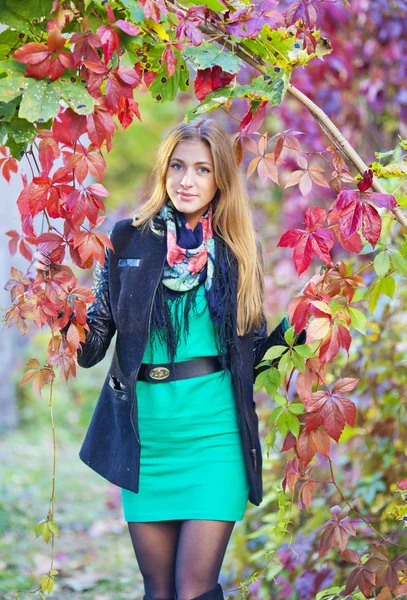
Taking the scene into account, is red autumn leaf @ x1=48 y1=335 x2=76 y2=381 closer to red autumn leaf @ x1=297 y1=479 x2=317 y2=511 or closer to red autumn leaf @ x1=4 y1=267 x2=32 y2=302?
red autumn leaf @ x1=4 y1=267 x2=32 y2=302

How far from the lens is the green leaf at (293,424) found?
2307 millimetres

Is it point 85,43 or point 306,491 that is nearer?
point 85,43

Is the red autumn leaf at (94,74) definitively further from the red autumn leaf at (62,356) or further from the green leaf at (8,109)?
the red autumn leaf at (62,356)

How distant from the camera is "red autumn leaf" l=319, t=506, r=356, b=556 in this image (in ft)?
7.63

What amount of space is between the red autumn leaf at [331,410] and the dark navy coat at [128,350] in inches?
17.6

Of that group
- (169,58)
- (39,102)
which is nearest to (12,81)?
(39,102)

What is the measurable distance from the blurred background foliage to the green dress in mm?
151

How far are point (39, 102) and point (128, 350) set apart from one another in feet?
3.28

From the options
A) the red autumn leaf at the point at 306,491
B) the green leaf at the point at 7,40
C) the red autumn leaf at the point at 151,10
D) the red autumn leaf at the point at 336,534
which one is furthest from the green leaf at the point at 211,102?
the red autumn leaf at the point at 336,534

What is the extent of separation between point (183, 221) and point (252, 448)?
2.58 feet

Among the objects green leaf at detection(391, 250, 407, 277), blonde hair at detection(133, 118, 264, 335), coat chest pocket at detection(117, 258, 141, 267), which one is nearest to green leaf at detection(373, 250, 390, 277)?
green leaf at detection(391, 250, 407, 277)

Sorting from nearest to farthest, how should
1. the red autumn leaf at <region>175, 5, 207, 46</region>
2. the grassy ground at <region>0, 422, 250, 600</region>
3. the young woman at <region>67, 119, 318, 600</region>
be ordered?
the red autumn leaf at <region>175, 5, 207, 46</region>
the young woman at <region>67, 119, 318, 600</region>
the grassy ground at <region>0, 422, 250, 600</region>

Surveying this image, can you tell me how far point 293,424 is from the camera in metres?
2.32

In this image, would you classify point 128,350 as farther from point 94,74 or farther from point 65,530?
point 65,530
